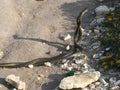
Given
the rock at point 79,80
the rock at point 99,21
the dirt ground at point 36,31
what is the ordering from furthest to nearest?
the rock at point 99,21 → the dirt ground at point 36,31 → the rock at point 79,80

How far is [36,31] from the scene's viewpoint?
9.63 metres

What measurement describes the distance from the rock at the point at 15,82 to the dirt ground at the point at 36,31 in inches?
6.0

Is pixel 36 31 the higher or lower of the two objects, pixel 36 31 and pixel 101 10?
the lower

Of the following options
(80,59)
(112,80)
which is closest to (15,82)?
(80,59)

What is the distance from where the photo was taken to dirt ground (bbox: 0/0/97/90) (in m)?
8.35

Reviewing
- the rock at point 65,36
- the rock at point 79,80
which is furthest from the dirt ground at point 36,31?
the rock at point 79,80

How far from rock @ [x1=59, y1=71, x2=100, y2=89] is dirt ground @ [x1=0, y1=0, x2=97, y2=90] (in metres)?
0.35

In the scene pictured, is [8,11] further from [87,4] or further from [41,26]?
[87,4]

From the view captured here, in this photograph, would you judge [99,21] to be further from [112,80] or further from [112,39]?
[112,80]

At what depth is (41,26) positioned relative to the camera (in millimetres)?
9789

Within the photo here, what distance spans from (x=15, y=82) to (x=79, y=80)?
1.21m

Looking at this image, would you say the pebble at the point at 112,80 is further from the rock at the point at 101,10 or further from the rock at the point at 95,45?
the rock at the point at 101,10

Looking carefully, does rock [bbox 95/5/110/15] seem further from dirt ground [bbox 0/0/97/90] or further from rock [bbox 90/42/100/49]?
rock [bbox 90/42/100/49]

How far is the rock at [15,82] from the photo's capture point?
7.91 metres
